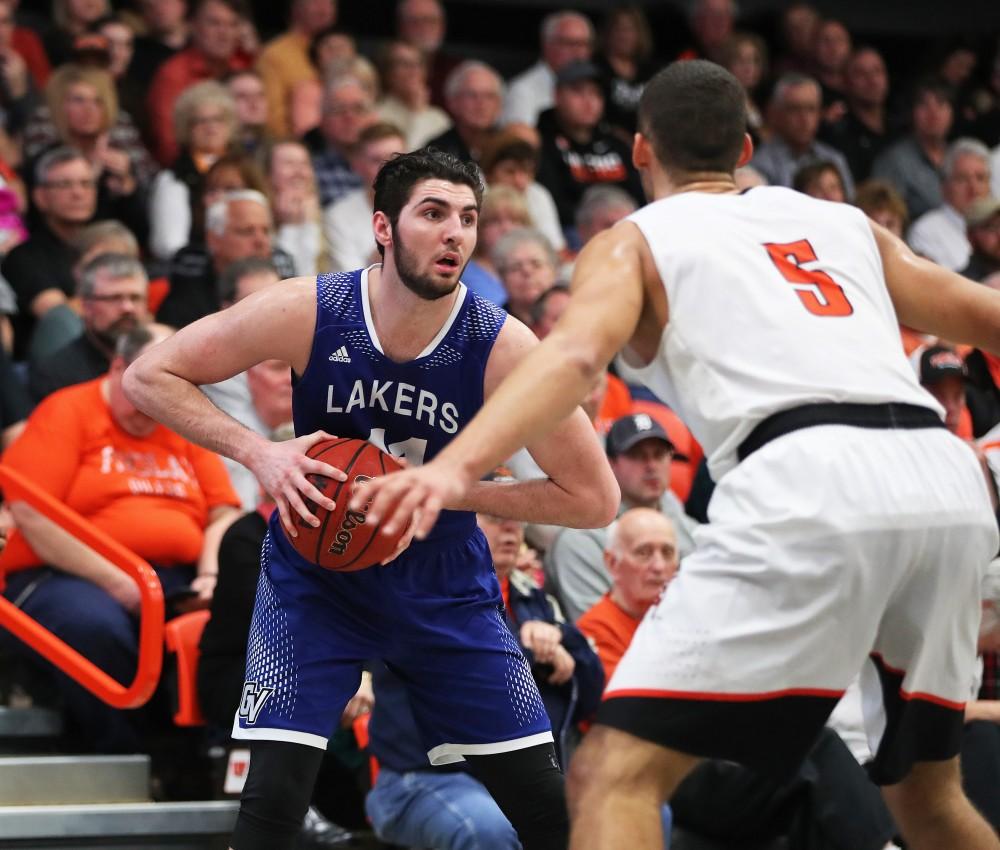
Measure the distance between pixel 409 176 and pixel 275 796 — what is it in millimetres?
1744

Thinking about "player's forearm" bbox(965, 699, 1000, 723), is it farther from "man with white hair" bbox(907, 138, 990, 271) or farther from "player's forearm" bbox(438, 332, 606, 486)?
"man with white hair" bbox(907, 138, 990, 271)

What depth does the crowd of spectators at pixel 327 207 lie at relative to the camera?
615 cm

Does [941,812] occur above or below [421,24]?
below

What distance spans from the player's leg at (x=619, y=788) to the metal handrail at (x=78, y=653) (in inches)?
106

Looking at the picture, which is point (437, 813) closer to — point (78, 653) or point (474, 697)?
point (474, 697)

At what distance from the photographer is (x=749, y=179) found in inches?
366

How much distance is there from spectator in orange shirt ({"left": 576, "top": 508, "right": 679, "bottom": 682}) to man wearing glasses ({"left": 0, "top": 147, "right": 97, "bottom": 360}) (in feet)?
10.9

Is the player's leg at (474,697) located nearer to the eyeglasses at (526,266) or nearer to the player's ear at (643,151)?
the player's ear at (643,151)

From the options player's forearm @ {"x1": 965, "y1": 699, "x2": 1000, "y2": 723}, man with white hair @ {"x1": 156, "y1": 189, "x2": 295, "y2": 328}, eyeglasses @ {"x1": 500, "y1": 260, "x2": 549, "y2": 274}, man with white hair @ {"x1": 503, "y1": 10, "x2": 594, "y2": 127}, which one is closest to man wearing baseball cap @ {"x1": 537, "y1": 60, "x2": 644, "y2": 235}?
man with white hair @ {"x1": 503, "y1": 10, "x2": 594, "y2": 127}

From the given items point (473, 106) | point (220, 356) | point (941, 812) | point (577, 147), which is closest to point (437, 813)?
point (220, 356)

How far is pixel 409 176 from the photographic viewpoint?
4.40 meters

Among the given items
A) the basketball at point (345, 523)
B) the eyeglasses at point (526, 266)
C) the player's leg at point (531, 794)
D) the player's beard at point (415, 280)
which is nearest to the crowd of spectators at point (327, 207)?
the eyeglasses at point (526, 266)

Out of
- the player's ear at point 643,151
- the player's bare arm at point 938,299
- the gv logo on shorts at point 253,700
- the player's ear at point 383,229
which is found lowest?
the gv logo on shorts at point 253,700

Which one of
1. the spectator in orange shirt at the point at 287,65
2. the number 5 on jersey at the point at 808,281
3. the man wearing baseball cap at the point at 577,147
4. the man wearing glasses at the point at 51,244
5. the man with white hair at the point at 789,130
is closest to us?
the number 5 on jersey at the point at 808,281
